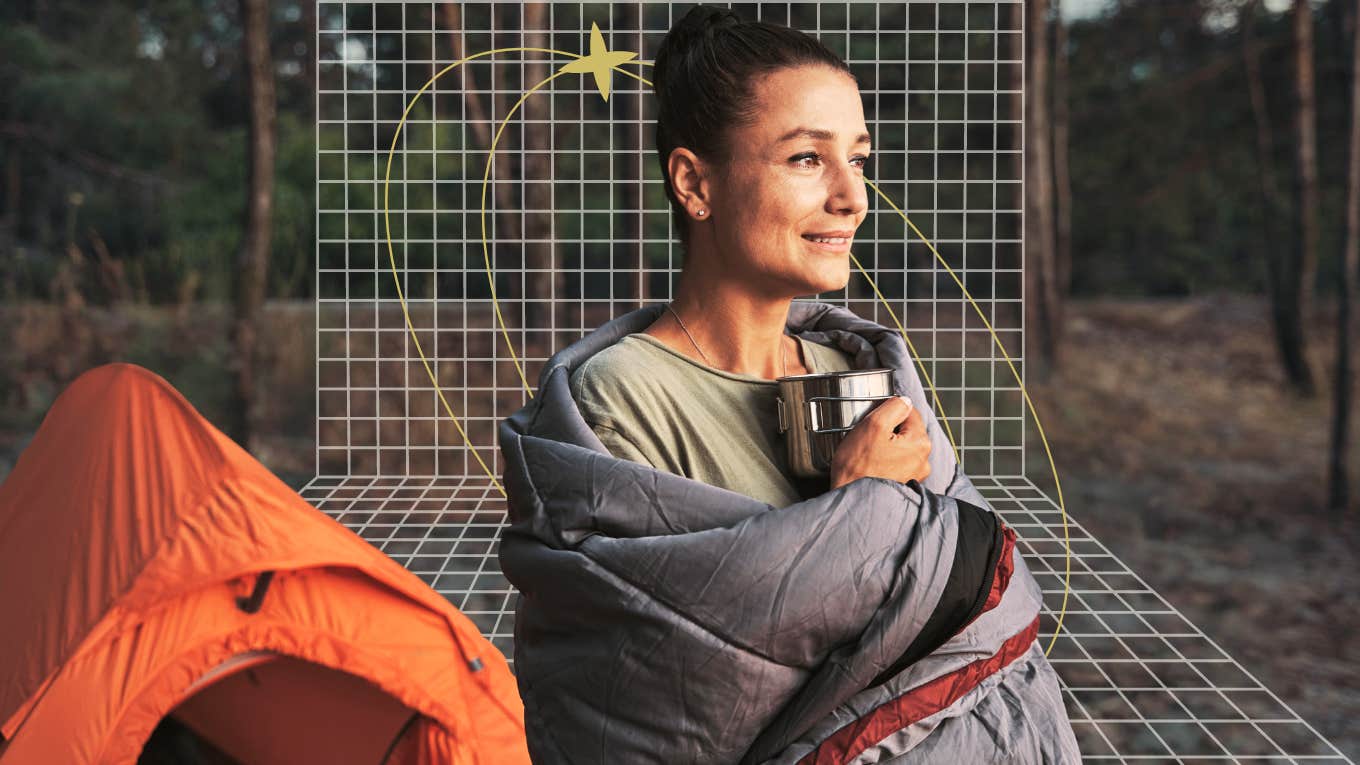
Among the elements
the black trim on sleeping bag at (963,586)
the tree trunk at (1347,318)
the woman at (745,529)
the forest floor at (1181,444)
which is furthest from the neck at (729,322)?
the tree trunk at (1347,318)

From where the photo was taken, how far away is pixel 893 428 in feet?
3.71

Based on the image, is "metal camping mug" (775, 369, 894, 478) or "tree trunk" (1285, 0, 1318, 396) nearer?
"metal camping mug" (775, 369, 894, 478)

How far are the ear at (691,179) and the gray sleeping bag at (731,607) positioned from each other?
0.72ft

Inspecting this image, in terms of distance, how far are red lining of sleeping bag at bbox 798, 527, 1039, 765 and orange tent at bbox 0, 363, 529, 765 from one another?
1451 millimetres

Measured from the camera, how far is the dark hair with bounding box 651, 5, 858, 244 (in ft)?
3.64

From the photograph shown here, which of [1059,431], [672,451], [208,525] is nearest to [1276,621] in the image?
[1059,431]

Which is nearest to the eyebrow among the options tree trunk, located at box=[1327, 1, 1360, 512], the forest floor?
the forest floor

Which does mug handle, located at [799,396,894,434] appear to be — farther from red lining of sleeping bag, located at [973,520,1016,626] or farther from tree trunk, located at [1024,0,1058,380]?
tree trunk, located at [1024,0,1058,380]

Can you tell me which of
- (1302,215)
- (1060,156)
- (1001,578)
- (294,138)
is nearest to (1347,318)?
(1302,215)

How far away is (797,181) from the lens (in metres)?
1.11

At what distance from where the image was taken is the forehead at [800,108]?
1.11m

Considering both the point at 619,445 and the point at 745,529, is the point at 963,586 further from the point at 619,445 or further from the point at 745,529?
the point at 619,445

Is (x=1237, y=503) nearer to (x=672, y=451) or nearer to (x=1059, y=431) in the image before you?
(x=1059, y=431)

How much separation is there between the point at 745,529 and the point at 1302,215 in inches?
294
